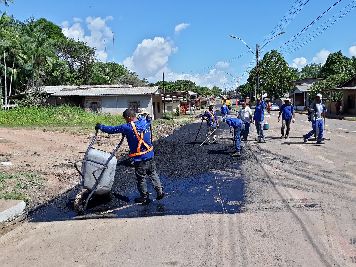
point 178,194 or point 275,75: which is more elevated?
point 275,75

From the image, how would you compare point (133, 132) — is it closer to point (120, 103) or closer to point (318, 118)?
point (318, 118)

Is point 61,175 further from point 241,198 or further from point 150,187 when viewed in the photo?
point 241,198

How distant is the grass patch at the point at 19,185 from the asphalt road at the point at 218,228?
988mm

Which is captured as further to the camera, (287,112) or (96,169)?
(287,112)

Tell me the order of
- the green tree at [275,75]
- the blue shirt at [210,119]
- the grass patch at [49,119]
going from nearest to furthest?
the blue shirt at [210,119]
the grass patch at [49,119]
the green tree at [275,75]

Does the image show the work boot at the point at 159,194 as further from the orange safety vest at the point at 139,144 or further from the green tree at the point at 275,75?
the green tree at the point at 275,75

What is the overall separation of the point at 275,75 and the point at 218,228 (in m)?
70.3

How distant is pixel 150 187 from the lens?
9469mm

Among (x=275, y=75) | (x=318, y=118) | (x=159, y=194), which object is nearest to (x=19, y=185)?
(x=159, y=194)

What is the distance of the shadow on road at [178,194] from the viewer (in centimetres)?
735

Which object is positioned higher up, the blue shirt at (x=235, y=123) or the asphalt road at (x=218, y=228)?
the blue shirt at (x=235, y=123)

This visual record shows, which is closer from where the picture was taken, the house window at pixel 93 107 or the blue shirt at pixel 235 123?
the blue shirt at pixel 235 123

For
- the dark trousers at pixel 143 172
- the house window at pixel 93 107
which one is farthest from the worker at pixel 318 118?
the house window at pixel 93 107

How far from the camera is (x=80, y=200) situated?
7.41 meters
